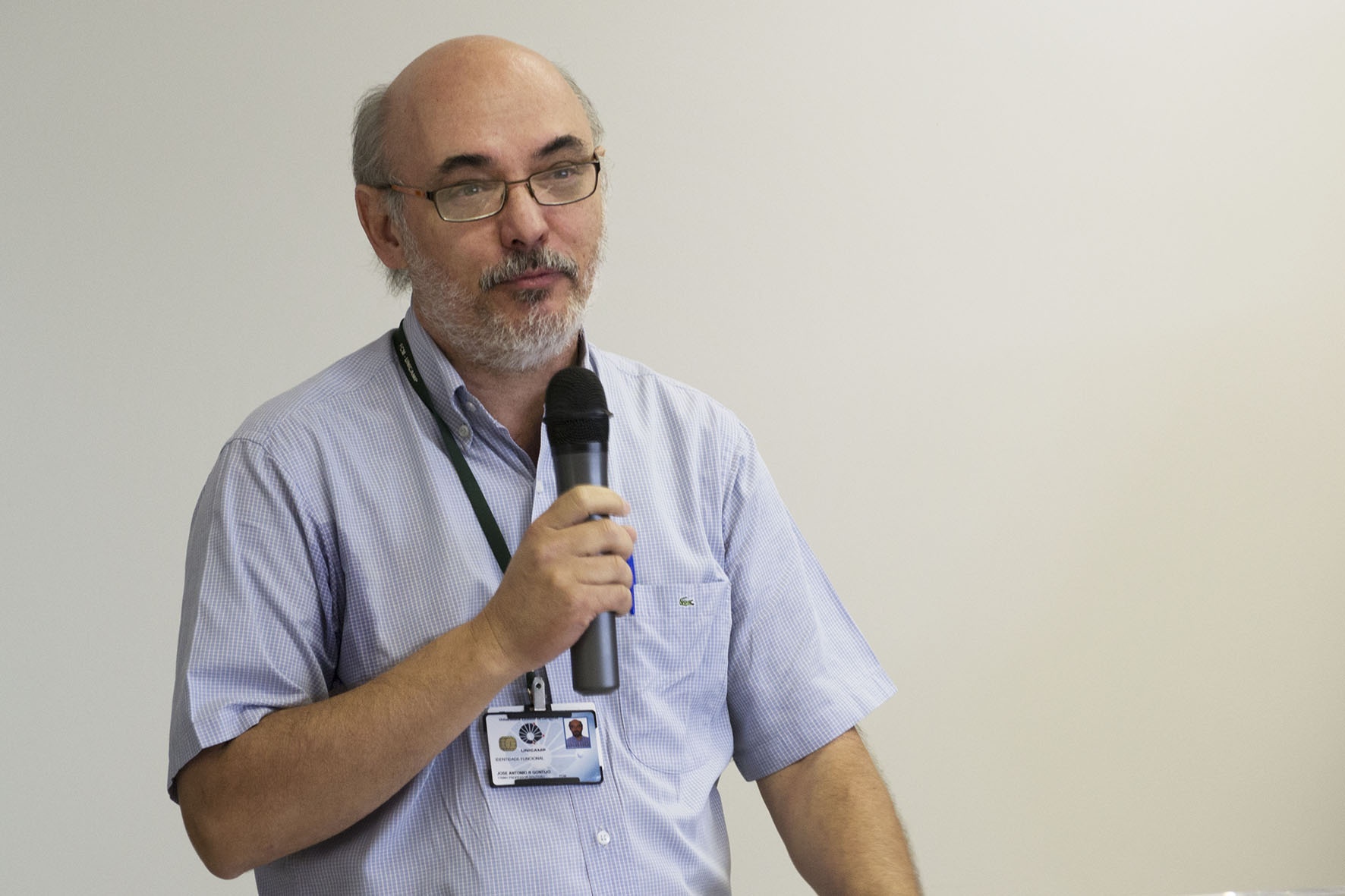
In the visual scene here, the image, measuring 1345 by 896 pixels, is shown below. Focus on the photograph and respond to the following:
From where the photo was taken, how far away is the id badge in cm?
139

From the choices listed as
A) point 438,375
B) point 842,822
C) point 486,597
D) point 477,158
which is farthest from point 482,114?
point 842,822

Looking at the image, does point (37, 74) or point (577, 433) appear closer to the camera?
point (577, 433)

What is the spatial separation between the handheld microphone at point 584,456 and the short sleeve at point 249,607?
1.08ft

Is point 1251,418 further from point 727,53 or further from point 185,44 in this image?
point 185,44

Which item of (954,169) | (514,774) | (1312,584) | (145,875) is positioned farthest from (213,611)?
(1312,584)

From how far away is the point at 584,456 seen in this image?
128 cm

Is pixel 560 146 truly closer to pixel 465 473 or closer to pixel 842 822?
pixel 465 473

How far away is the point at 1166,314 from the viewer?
2.86m

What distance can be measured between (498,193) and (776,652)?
0.70 m

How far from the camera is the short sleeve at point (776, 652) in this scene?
63.9 inches

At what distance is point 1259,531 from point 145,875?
103 inches

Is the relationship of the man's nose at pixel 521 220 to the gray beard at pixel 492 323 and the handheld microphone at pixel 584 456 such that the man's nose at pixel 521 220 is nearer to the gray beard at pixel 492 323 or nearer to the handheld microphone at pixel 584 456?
the gray beard at pixel 492 323

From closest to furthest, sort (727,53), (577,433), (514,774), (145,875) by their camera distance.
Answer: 1. (577,433)
2. (514,774)
3. (145,875)
4. (727,53)

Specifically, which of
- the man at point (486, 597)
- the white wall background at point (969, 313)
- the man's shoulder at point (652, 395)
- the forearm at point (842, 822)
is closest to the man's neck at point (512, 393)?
the man at point (486, 597)
